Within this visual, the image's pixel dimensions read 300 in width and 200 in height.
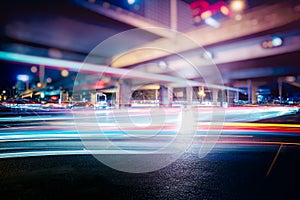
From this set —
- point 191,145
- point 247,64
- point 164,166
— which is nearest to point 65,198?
point 164,166

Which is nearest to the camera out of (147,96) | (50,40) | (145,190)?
(145,190)

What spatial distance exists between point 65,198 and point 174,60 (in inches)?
779

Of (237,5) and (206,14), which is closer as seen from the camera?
(206,14)

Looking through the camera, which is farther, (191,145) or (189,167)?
(191,145)

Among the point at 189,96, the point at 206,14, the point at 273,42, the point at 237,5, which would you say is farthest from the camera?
the point at 189,96

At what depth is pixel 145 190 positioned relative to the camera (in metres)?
3.74

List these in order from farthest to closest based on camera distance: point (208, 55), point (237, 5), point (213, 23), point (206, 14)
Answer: point (208, 55)
point (237, 5)
point (213, 23)
point (206, 14)

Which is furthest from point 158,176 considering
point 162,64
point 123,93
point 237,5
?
point 123,93

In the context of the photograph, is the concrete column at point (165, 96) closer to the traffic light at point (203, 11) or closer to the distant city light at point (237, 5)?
the distant city light at point (237, 5)

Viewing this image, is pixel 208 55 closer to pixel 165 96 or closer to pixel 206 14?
pixel 206 14

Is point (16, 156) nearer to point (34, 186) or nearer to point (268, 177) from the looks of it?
point (34, 186)

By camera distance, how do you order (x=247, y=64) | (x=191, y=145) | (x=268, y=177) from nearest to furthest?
1. (x=268, y=177)
2. (x=191, y=145)
3. (x=247, y=64)

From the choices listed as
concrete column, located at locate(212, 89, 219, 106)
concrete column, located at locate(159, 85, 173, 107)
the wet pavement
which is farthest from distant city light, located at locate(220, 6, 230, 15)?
concrete column, located at locate(212, 89, 219, 106)

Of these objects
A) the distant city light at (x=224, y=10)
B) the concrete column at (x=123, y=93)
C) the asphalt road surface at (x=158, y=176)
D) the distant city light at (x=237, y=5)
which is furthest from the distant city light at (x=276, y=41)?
the concrete column at (x=123, y=93)
